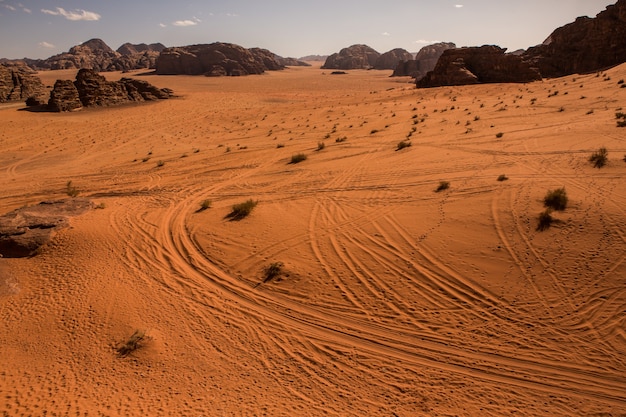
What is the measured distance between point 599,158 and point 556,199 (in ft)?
11.0

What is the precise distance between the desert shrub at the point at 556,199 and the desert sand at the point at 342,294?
307 millimetres

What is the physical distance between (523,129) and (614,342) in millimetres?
12926

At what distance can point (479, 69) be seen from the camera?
137ft

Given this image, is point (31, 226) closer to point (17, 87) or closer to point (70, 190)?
point (70, 190)

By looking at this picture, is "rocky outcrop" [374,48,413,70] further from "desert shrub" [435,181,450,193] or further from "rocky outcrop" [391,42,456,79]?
"desert shrub" [435,181,450,193]

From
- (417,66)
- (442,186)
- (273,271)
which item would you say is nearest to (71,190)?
(273,271)

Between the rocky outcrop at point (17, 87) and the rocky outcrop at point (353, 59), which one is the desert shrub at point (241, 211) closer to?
the rocky outcrop at point (17, 87)

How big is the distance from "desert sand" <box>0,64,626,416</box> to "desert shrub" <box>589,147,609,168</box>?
10.4 inches

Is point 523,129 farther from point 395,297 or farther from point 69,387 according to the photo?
point 69,387

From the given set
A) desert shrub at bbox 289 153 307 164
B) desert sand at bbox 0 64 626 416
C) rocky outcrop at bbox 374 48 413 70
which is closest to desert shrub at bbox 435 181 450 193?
desert sand at bbox 0 64 626 416

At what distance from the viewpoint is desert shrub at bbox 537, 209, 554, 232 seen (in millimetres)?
7786

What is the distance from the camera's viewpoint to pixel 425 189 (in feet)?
34.7

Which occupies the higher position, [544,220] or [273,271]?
[544,220]

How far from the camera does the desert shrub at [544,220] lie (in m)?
7.79
